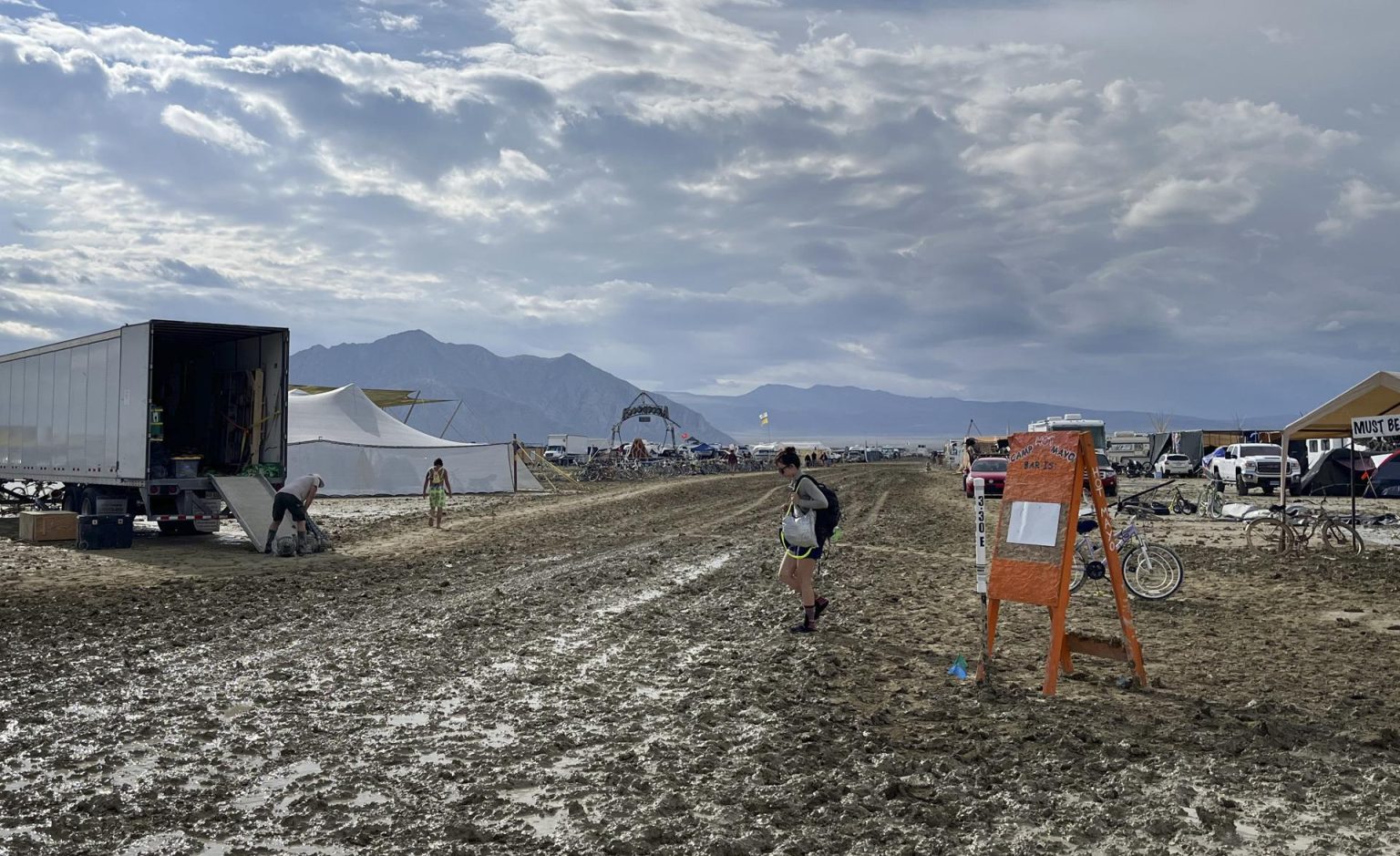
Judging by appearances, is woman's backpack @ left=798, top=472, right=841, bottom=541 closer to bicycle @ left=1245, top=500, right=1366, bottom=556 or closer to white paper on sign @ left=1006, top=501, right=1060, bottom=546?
white paper on sign @ left=1006, top=501, right=1060, bottom=546

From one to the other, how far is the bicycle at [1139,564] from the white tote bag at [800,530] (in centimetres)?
392

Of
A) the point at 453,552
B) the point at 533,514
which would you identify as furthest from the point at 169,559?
the point at 533,514

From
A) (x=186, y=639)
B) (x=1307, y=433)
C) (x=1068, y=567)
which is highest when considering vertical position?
(x=1307, y=433)

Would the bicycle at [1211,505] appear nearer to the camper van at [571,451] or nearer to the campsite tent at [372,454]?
the campsite tent at [372,454]

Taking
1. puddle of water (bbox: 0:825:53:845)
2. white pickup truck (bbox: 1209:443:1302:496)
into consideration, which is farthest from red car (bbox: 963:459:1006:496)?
puddle of water (bbox: 0:825:53:845)

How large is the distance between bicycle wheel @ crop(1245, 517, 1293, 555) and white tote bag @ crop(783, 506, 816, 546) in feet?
34.2

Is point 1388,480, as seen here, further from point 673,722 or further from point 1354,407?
point 673,722

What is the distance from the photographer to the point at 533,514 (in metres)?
27.4

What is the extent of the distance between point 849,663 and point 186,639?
5.90 meters

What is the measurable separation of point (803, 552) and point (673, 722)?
10.4ft

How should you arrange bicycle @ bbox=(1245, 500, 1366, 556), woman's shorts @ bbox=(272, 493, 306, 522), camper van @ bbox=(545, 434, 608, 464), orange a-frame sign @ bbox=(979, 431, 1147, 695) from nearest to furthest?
orange a-frame sign @ bbox=(979, 431, 1147, 695)
bicycle @ bbox=(1245, 500, 1366, 556)
woman's shorts @ bbox=(272, 493, 306, 522)
camper van @ bbox=(545, 434, 608, 464)

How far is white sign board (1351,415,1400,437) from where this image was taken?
1609cm

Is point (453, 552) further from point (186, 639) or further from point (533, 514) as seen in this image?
point (533, 514)

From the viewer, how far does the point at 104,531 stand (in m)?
18.1
